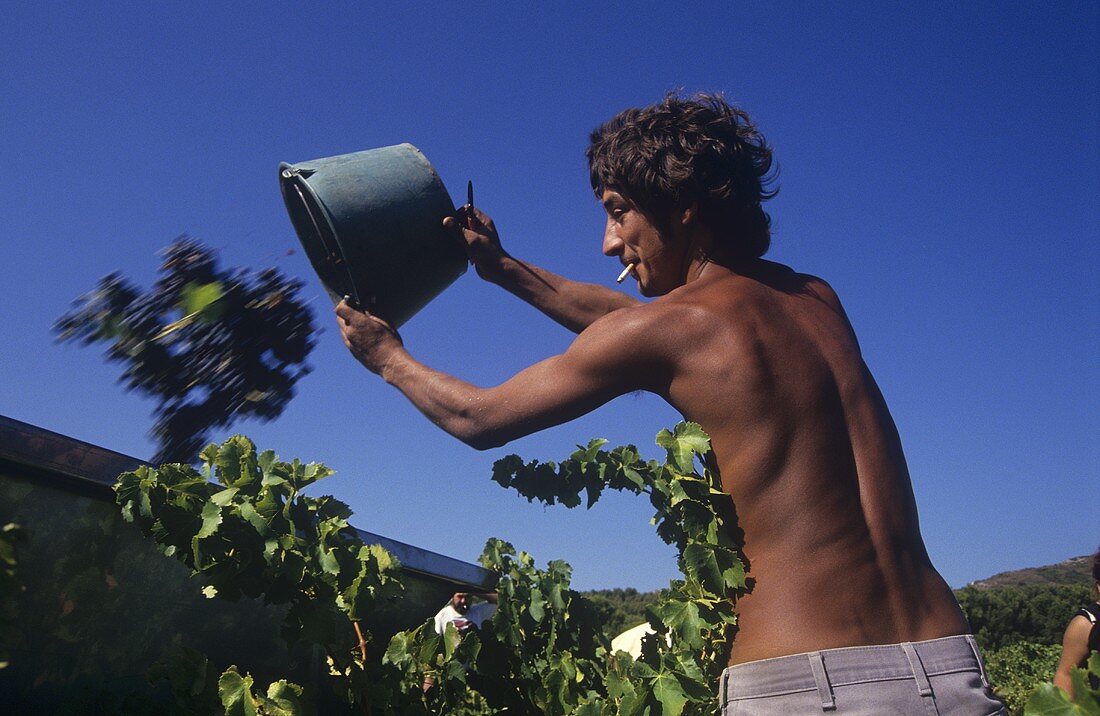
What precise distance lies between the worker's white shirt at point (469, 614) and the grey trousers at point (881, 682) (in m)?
2.39

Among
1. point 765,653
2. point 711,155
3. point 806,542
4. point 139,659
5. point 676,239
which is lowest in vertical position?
point 765,653

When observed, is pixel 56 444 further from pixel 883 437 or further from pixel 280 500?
pixel 883 437

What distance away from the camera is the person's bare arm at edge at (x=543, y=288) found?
307 centimetres

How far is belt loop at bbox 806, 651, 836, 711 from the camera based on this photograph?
1.62 m

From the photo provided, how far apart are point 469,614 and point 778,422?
348cm

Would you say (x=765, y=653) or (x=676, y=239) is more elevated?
(x=676, y=239)

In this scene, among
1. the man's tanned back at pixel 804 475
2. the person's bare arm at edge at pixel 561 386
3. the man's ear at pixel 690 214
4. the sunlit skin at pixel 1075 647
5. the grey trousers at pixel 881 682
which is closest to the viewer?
the grey trousers at pixel 881 682

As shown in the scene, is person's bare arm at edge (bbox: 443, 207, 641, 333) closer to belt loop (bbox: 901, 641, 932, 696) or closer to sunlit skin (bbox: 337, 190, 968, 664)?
sunlit skin (bbox: 337, 190, 968, 664)

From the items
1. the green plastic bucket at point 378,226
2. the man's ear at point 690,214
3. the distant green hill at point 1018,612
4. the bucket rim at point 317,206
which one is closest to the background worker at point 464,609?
the green plastic bucket at point 378,226

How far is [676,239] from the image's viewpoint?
95.3 inches

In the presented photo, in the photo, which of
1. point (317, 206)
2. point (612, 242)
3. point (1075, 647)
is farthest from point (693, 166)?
point (1075, 647)

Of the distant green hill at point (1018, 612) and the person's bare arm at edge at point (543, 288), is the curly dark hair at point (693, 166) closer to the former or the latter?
the person's bare arm at edge at point (543, 288)

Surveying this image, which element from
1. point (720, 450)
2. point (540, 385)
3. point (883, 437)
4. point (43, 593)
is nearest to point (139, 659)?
point (43, 593)

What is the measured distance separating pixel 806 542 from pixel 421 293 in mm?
1648
